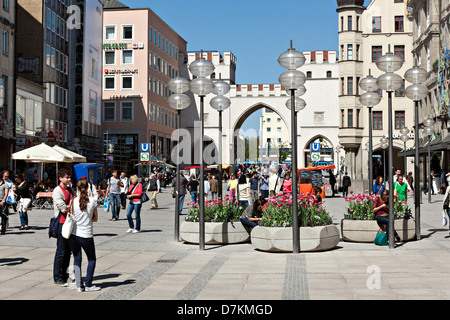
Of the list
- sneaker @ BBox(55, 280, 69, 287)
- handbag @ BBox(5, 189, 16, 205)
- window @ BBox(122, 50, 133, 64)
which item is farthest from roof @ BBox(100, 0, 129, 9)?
A: sneaker @ BBox(55, 280, 69, 287)

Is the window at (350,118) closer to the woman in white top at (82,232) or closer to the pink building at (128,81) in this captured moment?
the pink building at (128,81)

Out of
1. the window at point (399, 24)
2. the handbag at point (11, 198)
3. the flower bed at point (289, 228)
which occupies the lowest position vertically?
the flower bed at point (289, 228)

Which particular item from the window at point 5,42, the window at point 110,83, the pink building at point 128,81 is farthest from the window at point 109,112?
the window at point 5,42

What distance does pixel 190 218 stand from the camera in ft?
49.3

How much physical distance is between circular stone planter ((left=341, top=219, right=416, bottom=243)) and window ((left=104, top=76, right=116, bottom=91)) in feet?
186

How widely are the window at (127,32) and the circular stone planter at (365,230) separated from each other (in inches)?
2247

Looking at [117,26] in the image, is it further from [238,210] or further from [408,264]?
[408,264]

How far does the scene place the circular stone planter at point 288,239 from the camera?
1295 cm

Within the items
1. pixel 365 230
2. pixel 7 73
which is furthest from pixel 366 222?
pixel 7 73

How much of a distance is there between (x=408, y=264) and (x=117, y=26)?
62014mm

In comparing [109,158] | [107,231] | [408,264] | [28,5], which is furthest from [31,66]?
[408,264]

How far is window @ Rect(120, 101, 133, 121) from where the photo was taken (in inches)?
2682

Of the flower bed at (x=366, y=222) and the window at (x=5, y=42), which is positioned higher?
the window at (x=5, y=42)

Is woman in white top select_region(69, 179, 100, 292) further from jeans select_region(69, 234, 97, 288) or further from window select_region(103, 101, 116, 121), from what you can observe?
window select_region(103, 101, 116, 121)
